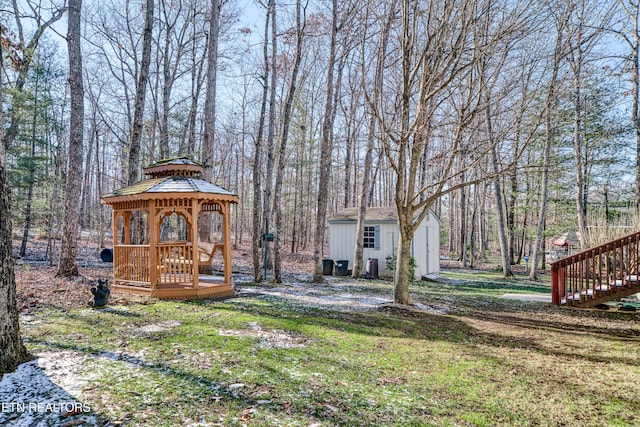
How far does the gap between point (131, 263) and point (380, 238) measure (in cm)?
885

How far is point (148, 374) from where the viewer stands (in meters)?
3.27

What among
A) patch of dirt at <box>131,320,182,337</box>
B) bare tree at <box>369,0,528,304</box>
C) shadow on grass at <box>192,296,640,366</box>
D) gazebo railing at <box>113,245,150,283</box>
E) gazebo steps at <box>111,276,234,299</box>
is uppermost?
bare tree at <box>369,0,528,304</box>

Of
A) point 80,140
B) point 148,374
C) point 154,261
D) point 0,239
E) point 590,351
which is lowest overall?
point 590,351

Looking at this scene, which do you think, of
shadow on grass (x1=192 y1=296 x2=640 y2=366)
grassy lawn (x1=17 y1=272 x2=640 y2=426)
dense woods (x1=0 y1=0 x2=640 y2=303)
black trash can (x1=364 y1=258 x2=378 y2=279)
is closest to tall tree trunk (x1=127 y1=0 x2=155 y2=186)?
dense woods (x1=0 y1=0 x2=640 y2=303)

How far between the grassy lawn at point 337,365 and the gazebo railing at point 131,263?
3.55ft

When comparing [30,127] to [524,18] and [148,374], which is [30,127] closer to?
[148,374]

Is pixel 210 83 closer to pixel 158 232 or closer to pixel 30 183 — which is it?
pixel 158 232

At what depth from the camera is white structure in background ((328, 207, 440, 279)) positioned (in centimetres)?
1345

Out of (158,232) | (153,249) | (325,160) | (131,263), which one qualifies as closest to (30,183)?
(131,263)

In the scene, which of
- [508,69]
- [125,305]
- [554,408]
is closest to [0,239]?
[125,305]

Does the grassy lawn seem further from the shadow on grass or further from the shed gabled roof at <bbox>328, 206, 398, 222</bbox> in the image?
the shed gabled roof at <bbox>328, 206, 398, 222</bbox>

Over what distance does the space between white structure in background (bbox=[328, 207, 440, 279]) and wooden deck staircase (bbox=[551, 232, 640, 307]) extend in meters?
5.32

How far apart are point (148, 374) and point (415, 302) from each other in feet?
20.1

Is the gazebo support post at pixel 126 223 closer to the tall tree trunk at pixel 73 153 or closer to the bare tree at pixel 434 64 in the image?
the tall tree trunk at pixel 73 153
